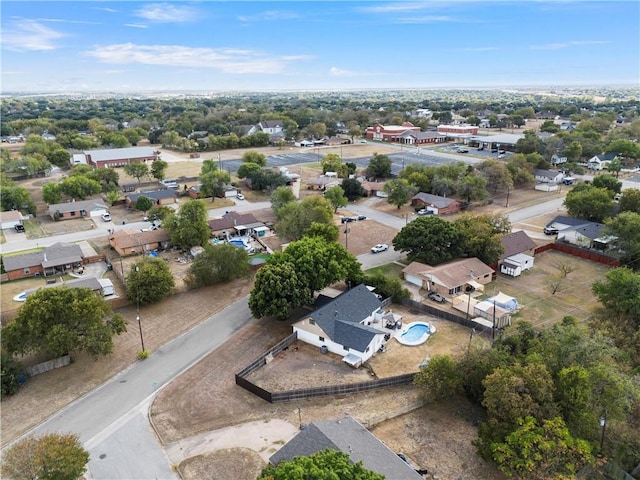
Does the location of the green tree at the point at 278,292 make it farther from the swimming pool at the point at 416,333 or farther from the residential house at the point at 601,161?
the residential house at the point at 601,161

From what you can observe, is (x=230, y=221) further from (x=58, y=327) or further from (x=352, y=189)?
(x=58, y=327)

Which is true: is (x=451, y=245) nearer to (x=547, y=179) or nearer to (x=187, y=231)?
(x=187, y=231)

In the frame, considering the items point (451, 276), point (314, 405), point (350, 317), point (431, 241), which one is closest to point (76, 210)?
point (350, 317)

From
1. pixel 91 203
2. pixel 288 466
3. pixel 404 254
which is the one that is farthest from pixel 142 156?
pixel 288 466

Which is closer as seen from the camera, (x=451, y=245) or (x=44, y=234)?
(x=451, y=245)

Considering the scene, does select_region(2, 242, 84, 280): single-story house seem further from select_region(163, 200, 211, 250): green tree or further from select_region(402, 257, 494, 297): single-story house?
select_region(402, 257, 494, 297): single-story house

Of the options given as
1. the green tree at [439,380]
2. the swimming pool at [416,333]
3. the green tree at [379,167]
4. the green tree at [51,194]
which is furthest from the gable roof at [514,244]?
the green tree at [51,194]
